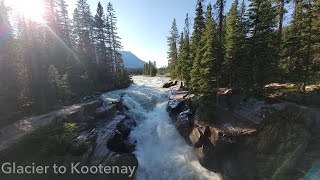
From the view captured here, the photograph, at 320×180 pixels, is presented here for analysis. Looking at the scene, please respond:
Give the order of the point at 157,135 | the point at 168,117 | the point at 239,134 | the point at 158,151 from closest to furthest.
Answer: the point at 239,134, the point at 158,151, the point at 157,135, the point at 168,117

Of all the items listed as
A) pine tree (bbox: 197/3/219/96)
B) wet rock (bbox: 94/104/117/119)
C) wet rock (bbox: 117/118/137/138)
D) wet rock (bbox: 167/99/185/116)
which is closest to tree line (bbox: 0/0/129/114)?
wet rock (bbox: 94/104/117/119)

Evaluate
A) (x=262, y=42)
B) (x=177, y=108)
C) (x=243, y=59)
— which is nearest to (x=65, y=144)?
(x=177, y=108)

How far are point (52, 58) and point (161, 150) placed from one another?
23357 millimetres

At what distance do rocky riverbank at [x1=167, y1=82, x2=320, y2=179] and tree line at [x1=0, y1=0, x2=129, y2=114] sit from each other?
58.4ft

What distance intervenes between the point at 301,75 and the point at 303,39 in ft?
10.1

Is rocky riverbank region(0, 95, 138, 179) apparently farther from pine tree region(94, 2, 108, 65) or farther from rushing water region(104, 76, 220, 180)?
pine tree region(94, 2, 108, 65)

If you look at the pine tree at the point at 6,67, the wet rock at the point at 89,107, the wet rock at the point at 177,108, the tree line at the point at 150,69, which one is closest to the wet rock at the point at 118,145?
the wet rock at the point at 89,107

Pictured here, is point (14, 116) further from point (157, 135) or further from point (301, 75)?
point (301, 75)

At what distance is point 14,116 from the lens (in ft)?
62.5

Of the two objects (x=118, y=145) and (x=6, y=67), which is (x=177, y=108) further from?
(x=6, y=67)

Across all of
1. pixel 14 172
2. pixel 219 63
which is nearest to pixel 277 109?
pixel 219 63

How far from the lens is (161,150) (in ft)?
64.8

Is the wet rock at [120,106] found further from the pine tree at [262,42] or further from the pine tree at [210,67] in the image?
the pine tree at [262,42]

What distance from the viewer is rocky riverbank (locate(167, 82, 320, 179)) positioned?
14.2 metres
